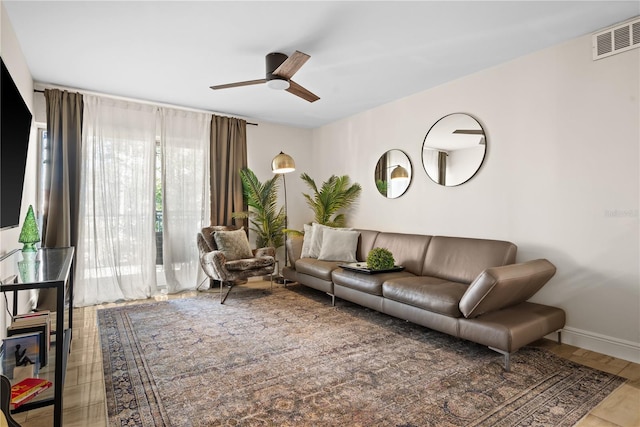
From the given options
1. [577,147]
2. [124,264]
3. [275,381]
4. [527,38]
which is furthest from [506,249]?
[124,264]

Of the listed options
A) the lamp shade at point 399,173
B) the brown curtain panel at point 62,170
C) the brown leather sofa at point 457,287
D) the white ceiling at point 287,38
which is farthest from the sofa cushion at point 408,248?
the brown curtain panel at point 62,170

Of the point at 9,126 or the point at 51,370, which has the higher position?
the point at 9,126

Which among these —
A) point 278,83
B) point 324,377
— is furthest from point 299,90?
point 324,377

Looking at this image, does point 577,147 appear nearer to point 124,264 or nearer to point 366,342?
point 366,342

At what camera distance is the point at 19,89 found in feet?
9.64

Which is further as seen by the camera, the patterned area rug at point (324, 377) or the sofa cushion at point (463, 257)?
Answer: the sofa cushion at point (463, 257)

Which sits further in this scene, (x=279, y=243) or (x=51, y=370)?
(x=279, y=243)

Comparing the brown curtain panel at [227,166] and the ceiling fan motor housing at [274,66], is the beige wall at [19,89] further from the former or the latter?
the brown curtain panel at [227,166]

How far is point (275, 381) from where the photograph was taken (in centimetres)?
224

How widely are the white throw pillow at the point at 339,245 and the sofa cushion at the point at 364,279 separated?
0.48 m

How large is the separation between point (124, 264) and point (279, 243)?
6.92 feet

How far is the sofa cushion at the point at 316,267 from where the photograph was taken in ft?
13.3

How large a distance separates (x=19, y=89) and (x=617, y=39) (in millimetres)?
4762

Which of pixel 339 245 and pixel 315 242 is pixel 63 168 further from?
pixel 339 245
